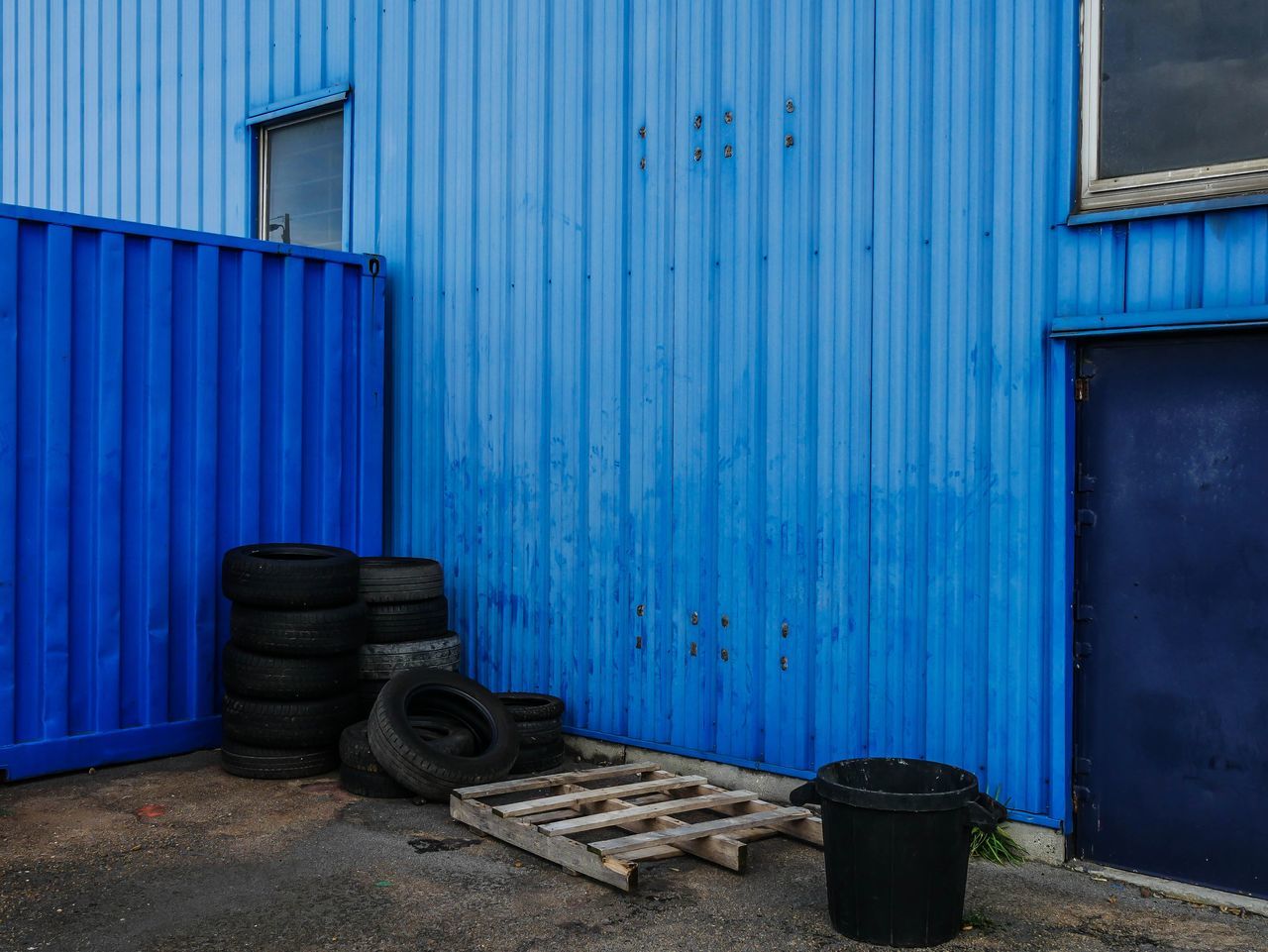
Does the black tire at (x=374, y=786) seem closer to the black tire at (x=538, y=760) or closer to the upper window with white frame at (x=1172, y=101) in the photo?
the black tire at (x=538, y=760)

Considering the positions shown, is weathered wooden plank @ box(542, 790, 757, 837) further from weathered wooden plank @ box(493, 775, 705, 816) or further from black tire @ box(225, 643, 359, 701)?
black tire @ box(225, 643, 359, 701)

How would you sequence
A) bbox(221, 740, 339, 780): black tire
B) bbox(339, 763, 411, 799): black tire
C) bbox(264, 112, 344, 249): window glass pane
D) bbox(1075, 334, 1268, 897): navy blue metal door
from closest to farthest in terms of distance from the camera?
1. bbox(1075, 334, 1268, 897): navy blue metal door
2. bbox(339, 763, 411, 799): black tire
3. bbox(221, 740, 339, 780): black tire
4. bbox(264, 112, 344, 249): window glass pane

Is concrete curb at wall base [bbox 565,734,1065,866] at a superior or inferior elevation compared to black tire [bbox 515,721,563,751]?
inferior

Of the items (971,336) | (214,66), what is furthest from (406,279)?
(971,336)

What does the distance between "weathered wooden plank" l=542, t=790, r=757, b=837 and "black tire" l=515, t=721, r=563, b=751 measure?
996 mm

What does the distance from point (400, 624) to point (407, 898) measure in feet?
9.01

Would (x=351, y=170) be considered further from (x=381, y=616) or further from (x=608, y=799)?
(x=608, y=799)

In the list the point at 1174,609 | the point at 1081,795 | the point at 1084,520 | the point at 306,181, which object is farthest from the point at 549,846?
the point at 306,181

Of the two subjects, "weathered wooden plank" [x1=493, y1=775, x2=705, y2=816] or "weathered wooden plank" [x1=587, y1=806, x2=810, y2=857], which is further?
"weathered wooden plank" [x1=493, y1=775, x2=705, y2=816]

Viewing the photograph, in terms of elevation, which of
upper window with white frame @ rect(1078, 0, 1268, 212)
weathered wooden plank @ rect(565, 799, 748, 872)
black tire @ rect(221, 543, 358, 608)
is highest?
upper window with white frame @ rect(1078, 0, 1268, 212)

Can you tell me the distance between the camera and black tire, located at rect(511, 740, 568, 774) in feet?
22.6

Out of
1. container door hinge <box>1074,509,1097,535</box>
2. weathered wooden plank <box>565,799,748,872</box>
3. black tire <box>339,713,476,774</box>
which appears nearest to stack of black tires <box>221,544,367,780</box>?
black tire <box>339,713,476,774</box>

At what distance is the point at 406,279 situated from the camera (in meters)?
8.37

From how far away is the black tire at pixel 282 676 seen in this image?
266 inches
